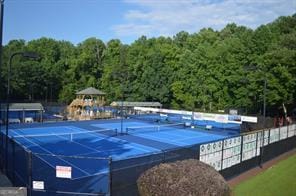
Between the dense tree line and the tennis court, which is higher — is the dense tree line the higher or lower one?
the higher one

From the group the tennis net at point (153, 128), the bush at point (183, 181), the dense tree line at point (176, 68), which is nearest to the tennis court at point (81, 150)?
the tennis net at point (153, 128)

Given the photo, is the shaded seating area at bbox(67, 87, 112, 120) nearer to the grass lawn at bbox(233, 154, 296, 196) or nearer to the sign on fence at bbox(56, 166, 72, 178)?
the grass lawn at bbox(233, 154, 296, 196)

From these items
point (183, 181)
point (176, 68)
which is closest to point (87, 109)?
point (176, 68)

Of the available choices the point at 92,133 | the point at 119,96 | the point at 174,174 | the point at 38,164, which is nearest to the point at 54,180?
the point at 38,164

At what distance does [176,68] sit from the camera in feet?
299

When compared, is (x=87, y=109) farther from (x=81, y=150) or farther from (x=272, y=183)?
(x=272, y=183)

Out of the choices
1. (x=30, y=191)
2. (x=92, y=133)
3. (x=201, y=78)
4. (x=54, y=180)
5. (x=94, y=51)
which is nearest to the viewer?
(x=30, y=191)

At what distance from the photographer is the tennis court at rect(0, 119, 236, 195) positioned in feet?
61.2

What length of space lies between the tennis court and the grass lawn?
3988 mm

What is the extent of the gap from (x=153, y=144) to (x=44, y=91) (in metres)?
65.8

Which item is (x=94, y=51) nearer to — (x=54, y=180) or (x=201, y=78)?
(x=201, y=78)

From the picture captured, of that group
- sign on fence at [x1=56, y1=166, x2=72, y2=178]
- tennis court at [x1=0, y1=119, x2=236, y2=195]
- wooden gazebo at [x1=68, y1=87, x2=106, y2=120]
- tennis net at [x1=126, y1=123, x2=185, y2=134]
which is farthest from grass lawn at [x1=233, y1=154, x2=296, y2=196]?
wooden gazebo at [x1=68, y1=87, x2=106, y2=120]

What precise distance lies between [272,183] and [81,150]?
17798 millimetres

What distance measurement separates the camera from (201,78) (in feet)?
259
